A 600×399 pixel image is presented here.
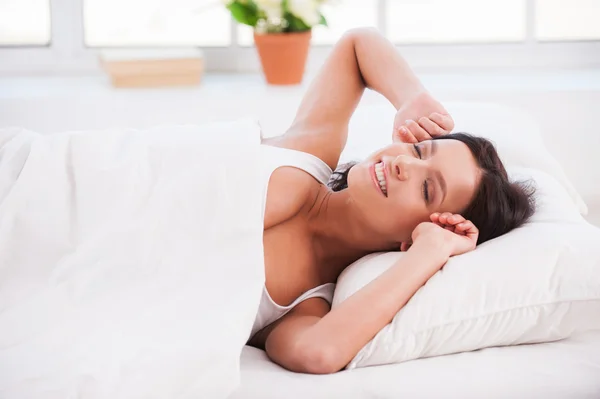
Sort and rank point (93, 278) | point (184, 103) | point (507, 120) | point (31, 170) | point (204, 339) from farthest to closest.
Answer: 1. point (184, 103)
2. point (507, 120)
3. point (31, 170)
4. point (93, 278)
5. point (204, 339)

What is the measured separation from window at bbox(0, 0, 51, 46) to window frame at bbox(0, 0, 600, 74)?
5 cm

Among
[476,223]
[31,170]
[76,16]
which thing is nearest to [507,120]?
[476,223]

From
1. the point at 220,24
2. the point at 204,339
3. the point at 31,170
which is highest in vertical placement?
the point at 220,24

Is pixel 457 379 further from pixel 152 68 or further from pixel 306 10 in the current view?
pixel 152 68

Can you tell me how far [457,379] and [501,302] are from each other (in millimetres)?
178

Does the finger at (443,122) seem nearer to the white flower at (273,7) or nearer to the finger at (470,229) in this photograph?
the finger at (470,229)

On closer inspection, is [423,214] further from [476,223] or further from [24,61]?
[24,61]

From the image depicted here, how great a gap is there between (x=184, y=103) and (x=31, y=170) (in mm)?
1165

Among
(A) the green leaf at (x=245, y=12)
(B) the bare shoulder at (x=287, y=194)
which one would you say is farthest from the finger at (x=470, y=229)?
(A) the green leaf at (x=245, y=12)

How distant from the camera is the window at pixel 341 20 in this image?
326 cm

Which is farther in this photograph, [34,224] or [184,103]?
[184,103]

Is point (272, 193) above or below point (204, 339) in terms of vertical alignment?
above

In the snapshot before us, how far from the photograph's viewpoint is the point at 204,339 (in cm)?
146

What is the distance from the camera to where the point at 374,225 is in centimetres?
178
